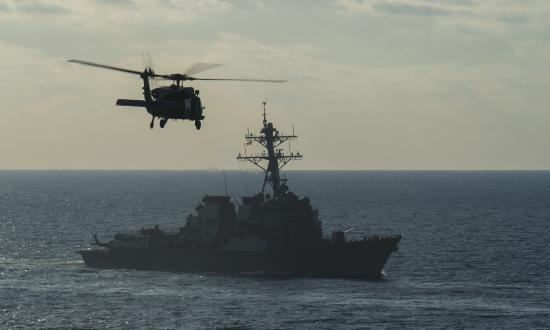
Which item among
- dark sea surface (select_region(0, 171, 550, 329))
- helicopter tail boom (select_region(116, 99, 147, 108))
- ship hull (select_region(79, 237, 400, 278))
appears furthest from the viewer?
ship hull (select_region(79, 237, 400, 278))

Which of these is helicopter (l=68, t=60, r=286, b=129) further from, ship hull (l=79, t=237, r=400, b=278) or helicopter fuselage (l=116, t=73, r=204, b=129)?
ship hull (l=79, t=237, r=400, b=278)

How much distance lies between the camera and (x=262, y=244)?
7312cm

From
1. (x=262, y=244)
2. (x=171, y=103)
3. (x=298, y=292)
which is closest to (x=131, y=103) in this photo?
(x=171, y=103)

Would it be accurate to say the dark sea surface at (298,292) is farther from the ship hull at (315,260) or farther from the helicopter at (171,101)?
the helicopter at (171,101)

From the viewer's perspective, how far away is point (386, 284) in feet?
225

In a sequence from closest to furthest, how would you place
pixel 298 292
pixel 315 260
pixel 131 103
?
pixel 131 103
pixel 298 292
pixel 315 260

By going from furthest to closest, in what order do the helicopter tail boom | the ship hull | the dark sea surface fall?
the ship hull
the dark sea surface
the helicopter tail boom

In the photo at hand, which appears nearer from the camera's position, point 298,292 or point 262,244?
point 298,292

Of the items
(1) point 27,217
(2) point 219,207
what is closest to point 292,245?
(2) point 219,207

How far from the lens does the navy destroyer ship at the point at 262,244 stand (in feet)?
238

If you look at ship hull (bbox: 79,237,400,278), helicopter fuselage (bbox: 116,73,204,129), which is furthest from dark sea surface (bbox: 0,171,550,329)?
helicopter fuselage (bbox: 116,73,204,129)

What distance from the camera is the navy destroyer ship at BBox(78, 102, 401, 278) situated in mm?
72438

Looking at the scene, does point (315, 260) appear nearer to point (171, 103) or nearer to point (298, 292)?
point (298, 292)

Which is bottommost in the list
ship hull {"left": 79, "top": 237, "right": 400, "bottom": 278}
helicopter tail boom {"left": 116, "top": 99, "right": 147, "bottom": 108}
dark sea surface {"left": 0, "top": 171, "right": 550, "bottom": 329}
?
dark sea surface {"left": 0, "top": 171, "right": 550, "bottom": 329}
